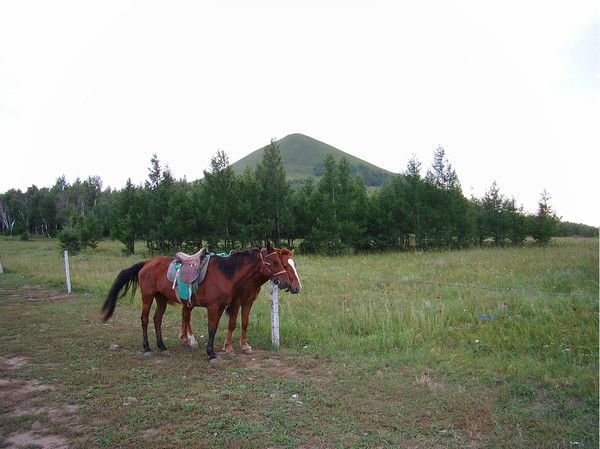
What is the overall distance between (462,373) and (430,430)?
168 cm

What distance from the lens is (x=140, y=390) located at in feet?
16.5

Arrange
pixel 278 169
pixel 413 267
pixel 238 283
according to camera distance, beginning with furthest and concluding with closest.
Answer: pixel 278 169, pixel 413 267, pixel 238 283

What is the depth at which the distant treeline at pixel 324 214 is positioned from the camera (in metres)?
27.8

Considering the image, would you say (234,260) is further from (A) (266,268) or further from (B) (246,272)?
(A) (266,268)

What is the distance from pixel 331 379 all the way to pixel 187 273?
9.71ft

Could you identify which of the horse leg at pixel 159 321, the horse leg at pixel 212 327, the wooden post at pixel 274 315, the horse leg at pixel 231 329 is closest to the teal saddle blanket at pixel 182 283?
the horse leg at pixel 212 327

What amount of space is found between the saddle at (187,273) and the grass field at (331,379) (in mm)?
1113

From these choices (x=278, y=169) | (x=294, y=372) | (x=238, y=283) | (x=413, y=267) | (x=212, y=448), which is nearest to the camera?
(x=212, y=448)

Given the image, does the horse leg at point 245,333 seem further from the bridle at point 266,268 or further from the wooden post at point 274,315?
the bridle at point 266,268

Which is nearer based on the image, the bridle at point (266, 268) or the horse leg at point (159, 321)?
the bridle at point (266, 268)

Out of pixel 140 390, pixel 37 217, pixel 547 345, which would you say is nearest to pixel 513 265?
pixel 547 345

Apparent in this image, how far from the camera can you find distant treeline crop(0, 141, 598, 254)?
27.8 metres

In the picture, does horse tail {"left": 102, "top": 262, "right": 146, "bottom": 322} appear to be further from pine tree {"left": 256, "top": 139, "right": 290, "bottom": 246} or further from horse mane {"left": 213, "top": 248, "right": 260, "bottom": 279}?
pine tree {"left": 256, "top": 139, "right": 290, "bottom": 246}

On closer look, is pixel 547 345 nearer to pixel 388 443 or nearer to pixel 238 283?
pixel 388 443
